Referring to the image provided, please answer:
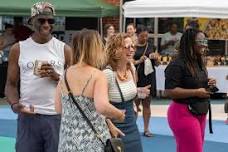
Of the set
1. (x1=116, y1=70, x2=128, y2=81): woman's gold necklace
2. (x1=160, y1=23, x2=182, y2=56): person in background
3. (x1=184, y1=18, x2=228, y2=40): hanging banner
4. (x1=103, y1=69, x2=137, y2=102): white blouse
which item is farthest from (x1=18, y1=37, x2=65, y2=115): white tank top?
(x1=184, y1=18, x2=228, y2=40): hanging banner

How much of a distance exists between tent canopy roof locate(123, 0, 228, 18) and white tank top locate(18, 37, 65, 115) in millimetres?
10233

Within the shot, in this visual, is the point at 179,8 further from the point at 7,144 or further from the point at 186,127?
the point at 186,127

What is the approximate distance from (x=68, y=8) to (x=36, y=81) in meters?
10.9

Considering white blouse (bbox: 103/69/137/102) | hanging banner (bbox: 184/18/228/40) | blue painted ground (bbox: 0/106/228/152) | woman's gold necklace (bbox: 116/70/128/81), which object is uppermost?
woman's gold necklace (bbox: 116/70/128/81)

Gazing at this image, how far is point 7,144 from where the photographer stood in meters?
9.67

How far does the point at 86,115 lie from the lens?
14.5ft

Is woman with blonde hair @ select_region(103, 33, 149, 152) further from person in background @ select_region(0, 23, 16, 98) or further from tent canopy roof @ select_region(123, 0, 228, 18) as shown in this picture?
person in background @ select_region(0, 23, 16, 98)

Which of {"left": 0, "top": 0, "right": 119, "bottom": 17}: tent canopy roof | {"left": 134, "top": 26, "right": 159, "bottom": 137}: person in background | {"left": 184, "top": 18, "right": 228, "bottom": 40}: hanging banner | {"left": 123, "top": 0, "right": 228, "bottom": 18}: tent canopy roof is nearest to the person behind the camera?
{"left": 134, "top": 26, "right": 159, "bottom": 137}: person in background

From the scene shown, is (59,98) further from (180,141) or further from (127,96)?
(180,141)

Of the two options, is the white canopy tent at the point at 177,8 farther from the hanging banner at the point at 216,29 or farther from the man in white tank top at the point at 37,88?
the man in white tank top at the point at 37,88

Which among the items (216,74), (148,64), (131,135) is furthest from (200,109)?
(216,74)

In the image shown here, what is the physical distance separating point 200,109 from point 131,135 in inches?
38.3

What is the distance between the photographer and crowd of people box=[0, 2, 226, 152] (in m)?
4.42

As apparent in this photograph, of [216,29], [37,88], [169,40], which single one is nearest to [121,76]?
[37,88]
